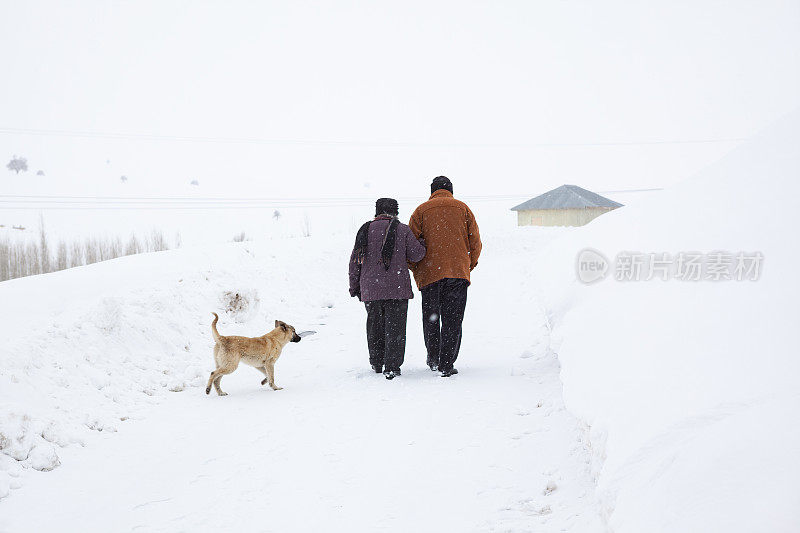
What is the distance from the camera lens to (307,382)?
724 cm

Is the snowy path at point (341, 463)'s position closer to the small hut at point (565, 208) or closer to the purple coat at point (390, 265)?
the purple coat at point (390, 265)

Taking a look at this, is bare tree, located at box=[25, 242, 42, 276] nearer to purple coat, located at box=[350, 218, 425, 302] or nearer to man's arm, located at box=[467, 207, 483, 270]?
purple coat, located at box=[350, 218, 425, 302]

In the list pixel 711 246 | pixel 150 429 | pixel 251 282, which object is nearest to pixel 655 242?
pixel 711 246

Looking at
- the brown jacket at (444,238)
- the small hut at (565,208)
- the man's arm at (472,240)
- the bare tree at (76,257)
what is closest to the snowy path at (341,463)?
the brown jacket at (444,238)

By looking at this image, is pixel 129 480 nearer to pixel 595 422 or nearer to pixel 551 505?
pixel 551 505

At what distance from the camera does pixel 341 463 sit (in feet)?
14.6

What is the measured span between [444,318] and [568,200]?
128ft

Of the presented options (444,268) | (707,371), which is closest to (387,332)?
(444,268)

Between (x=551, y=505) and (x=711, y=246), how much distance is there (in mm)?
2030

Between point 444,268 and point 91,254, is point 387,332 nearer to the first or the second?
point 444,268

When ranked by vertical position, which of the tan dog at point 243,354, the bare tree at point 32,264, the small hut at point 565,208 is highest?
the small hut at point 565,208

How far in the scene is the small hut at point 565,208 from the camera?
42.6m

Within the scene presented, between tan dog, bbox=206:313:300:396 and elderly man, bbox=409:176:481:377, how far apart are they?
2.00 metres

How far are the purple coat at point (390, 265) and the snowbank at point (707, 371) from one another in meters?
2.64
